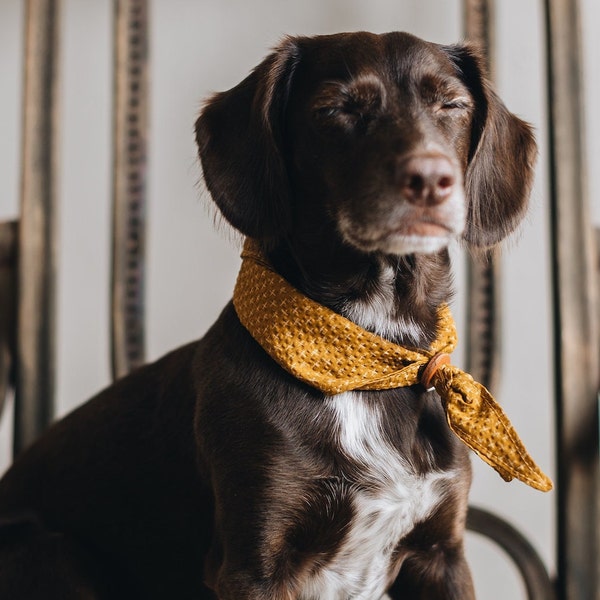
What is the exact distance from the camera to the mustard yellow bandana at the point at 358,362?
1208mm

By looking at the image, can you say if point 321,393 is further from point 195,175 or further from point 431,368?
point 195,175

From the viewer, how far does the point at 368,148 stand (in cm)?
114

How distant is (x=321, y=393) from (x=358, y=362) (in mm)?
64

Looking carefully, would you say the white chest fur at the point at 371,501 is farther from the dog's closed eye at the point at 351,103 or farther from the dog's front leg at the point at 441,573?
the dog's closed eye at the point at 351,103

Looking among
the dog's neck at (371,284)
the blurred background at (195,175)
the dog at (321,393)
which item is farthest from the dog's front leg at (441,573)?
the blurred background at (195,175)

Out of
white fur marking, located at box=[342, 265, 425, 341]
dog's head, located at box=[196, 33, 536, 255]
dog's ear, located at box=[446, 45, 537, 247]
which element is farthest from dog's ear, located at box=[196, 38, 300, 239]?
dog's ear, located at box=[446, 45, 537, 247]

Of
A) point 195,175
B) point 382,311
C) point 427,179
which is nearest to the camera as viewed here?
point 427,179

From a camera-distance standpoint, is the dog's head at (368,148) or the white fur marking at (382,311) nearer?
the dog's head at (368,148)

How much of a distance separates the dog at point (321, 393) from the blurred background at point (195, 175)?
71cm

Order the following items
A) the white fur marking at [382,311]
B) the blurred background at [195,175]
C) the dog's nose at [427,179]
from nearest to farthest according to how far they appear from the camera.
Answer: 1. the dog's nose at [427,179]
2. the white fur marking at [382,311]
3. the blurred background at [195,175]

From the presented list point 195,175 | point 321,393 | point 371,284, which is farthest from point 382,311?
point 195,175

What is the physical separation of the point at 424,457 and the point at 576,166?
680 mm

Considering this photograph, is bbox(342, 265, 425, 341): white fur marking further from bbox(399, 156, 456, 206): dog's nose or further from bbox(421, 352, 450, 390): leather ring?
bbox(399, 156, 456, 206): dog's nose

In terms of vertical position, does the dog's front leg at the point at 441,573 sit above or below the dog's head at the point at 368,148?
below
